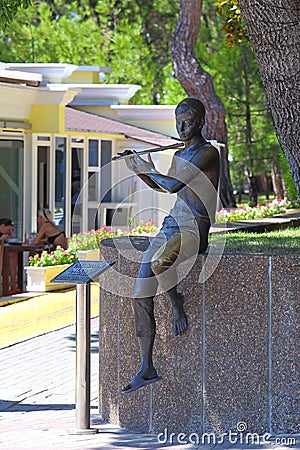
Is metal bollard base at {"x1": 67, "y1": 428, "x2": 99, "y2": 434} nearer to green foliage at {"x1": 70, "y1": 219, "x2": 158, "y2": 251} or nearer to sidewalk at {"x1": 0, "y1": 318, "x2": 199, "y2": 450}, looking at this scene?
sidewalk at {"x1": 0, "y1": 318, "x2": 199, "y2": 450}

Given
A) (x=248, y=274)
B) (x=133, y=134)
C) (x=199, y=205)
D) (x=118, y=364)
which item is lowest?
(x=118, y=364)

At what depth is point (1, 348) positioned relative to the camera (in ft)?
35.1

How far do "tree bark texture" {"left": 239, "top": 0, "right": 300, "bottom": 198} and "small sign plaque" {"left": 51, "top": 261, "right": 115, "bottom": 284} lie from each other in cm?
230

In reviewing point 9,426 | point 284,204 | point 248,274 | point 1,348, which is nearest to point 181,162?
point 248,274

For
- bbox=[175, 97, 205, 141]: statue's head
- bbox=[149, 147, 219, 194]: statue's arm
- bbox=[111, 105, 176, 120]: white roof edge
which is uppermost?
bbox=[111, 105, 176, 120]: white roof edge

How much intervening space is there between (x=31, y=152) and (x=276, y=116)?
471 inches

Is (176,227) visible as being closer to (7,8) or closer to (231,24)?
(7,8)

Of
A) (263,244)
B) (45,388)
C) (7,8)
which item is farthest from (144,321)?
(7,8)

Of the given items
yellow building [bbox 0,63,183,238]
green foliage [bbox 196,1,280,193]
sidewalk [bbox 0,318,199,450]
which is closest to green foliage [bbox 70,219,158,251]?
yellow building [bbox 0,63,183,238]

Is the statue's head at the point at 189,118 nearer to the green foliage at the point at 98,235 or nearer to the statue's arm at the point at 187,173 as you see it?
the statue's arm at the point at 187,173

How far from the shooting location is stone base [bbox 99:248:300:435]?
671 centimetres

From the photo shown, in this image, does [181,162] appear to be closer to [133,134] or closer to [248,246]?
[248,246]

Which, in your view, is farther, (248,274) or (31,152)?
(31,152)

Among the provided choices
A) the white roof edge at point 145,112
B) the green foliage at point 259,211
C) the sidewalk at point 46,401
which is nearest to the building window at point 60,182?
the green foliage at point 259,211
